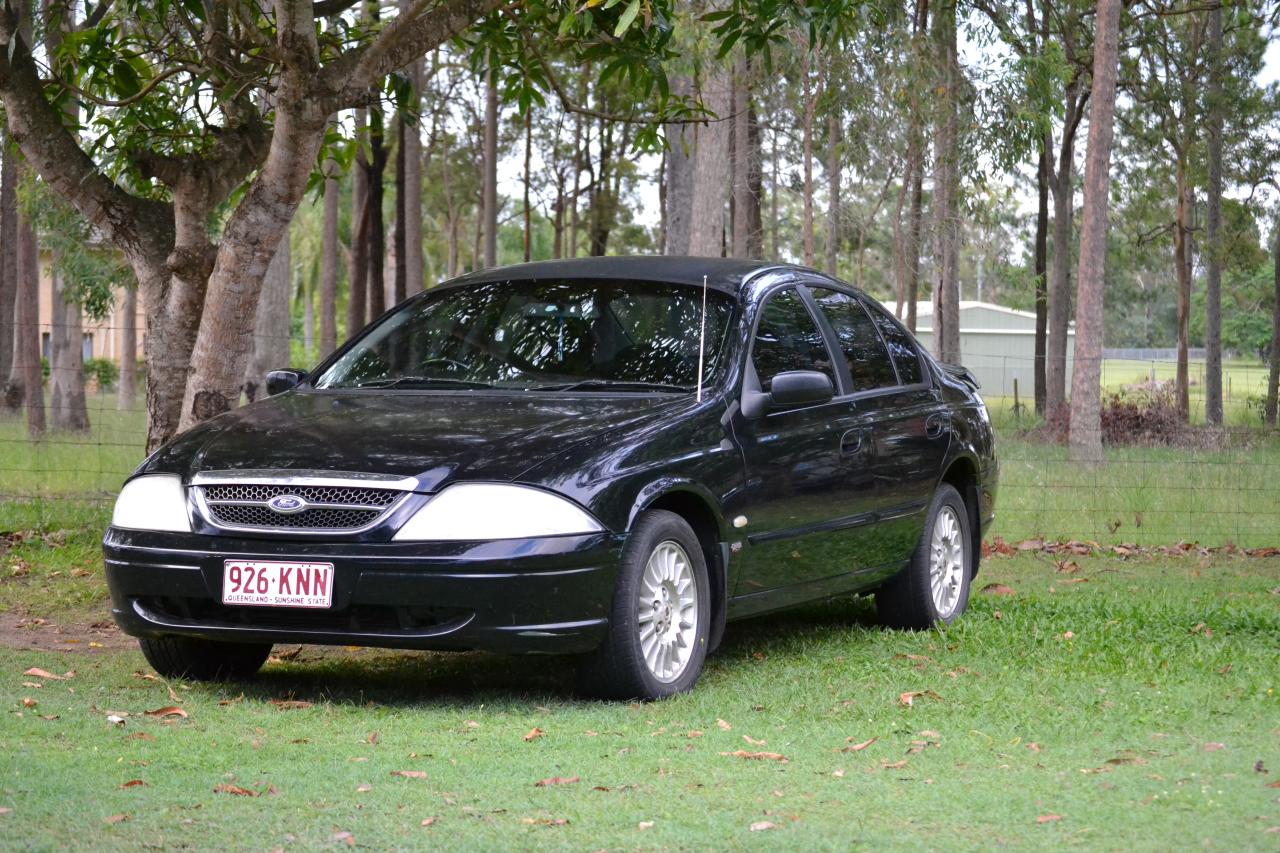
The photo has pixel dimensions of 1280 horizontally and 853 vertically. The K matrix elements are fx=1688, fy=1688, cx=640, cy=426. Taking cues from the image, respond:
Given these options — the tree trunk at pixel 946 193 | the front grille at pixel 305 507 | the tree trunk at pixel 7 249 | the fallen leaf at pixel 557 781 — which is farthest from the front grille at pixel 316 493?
the tree trunk at pixel 7 249

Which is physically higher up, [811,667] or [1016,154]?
[1016,154]

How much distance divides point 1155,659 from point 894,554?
1290mm

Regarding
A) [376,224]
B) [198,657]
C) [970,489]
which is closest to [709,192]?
[970,489]

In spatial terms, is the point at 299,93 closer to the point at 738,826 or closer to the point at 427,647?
the point at 427,647

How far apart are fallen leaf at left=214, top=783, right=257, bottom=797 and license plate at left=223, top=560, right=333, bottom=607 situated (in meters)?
Result: 1.14

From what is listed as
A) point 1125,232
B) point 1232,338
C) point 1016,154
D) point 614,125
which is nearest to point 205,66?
point 1016,154

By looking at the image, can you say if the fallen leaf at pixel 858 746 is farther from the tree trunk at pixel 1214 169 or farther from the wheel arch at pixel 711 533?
the tree trunk at pixel 1214 169

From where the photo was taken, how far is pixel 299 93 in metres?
8.71

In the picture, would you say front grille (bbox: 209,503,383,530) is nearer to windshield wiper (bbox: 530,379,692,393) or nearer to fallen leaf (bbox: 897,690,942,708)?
windshield wiper (bbox: 530,379,692,393)

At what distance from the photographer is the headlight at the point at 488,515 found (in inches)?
218

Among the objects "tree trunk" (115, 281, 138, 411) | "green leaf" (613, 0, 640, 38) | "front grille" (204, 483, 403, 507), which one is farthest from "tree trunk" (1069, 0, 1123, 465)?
"front grille" (204, 483, 403, 507)

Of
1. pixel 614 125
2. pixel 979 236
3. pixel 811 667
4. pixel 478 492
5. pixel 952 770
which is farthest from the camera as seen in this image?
pixel 979 236

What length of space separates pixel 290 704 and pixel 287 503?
768 millimetres

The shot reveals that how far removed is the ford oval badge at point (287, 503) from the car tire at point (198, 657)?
97 cm
